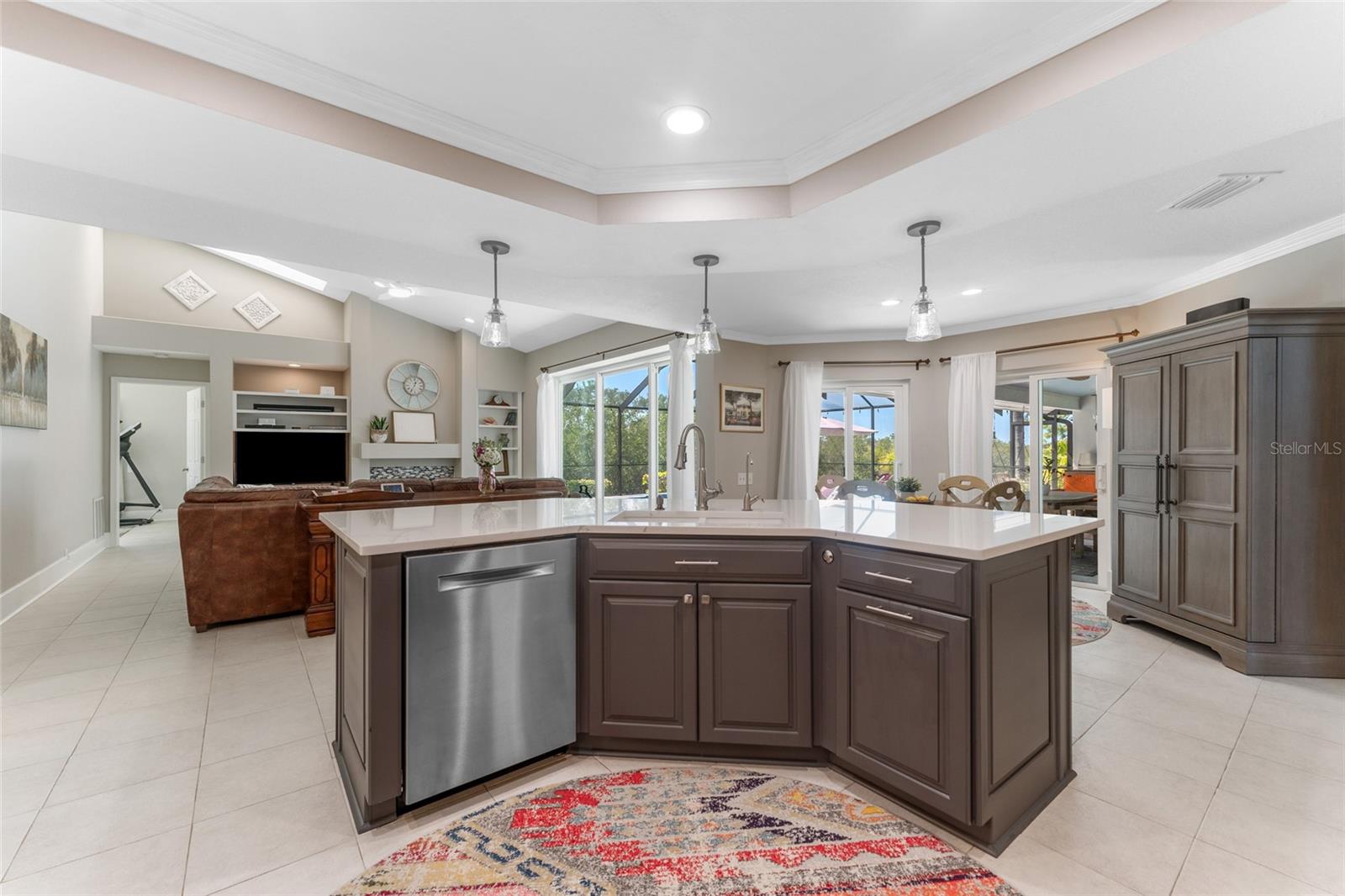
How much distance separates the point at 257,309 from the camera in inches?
304

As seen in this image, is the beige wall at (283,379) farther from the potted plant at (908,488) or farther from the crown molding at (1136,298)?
the potted plant at (908,488)

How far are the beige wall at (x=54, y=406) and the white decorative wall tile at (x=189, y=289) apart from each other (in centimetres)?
67

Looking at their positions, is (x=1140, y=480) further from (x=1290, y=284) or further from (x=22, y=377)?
(x=22, y=377)

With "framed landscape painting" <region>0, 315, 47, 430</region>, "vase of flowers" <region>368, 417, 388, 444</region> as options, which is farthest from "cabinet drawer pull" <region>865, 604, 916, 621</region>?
"vase of flowers" <region>368, 417, 388, 444</region>

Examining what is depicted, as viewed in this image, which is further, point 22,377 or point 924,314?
point 22,377

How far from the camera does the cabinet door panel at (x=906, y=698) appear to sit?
1640mm

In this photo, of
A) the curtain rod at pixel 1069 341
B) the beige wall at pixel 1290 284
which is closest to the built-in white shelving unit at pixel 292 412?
the curtain rod at pixel 1069 341

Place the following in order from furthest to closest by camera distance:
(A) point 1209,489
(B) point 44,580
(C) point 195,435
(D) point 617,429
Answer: (C) point 195,435 → (D) point 617,429 → (B) point 44,580 → (A) point 1209,489

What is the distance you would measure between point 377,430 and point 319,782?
671 cm

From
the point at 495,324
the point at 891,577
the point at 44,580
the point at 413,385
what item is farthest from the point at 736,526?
the point at 413,385

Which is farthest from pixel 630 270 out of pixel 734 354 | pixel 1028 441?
pixel 1028 441

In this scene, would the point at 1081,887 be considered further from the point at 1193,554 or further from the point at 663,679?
the point at 1193,554

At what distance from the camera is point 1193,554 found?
3.36 meters

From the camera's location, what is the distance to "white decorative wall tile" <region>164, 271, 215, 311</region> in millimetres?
7160
